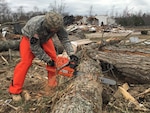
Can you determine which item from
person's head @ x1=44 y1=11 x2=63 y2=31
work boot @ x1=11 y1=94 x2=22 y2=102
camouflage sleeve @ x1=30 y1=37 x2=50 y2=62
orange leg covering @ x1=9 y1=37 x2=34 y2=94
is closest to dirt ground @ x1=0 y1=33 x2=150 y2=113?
work boot @ x1=11 y1=94 x2=22 y2=102

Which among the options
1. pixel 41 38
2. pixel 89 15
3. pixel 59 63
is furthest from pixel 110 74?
pixel 89 15

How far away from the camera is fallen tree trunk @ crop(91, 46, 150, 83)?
4582mm

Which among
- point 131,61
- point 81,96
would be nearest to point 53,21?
point 81,96

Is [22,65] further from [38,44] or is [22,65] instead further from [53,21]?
[53,21]

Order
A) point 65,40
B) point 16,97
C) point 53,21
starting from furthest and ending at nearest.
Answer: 1. point 65,40
2. point 16,97
3. point 53,21

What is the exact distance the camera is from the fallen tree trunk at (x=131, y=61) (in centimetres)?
458

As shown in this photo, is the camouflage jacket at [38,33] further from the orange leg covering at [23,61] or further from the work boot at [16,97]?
the work boot at [16,97]

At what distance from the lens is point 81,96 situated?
3.16 m

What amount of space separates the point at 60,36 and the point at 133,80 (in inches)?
71.8

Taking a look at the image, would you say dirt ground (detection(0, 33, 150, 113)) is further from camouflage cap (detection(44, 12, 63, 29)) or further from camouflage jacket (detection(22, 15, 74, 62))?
camouflage cap (detection(44, 12, 63, 29))

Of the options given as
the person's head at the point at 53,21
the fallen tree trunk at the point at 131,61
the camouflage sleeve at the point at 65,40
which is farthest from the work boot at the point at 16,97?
the fallen tree trunk at the point at 131,61

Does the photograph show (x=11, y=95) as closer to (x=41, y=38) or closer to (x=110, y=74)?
(x=41, y=38)

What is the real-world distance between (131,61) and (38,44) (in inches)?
80.7

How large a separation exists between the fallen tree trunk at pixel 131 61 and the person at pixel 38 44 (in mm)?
1349
